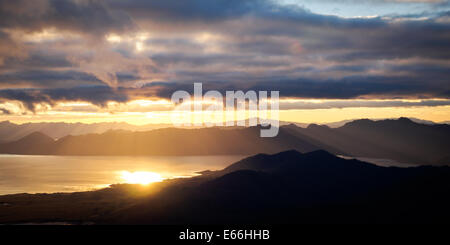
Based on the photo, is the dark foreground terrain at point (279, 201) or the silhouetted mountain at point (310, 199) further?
the dark foreground terrain at point (279, 201)

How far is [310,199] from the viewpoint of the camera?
4080 inches

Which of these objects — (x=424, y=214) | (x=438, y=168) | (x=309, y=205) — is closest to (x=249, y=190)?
(x=309, y=205)

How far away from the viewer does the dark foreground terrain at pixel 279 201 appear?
8862 centimetres

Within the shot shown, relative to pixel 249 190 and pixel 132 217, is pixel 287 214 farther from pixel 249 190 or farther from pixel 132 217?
pixel 132 217

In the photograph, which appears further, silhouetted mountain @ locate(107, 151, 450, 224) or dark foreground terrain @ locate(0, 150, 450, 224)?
dark foreground terrain @ locate(0, 150, 450, 224)

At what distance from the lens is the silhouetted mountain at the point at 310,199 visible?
289ft

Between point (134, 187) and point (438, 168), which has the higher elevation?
point (438, 168)

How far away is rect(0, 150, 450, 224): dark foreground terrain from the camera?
88625 mm

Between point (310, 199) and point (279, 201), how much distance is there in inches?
319

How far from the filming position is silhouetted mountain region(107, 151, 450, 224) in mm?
88188

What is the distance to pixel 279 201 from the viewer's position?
335 feet

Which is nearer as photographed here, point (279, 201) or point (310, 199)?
point (279, 201)
